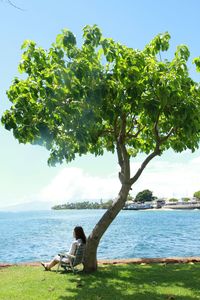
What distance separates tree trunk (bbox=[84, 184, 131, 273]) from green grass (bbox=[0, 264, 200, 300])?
1.35ft

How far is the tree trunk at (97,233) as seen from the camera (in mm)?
15055

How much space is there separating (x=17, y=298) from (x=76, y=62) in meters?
6.62

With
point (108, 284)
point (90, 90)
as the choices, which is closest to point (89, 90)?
point (90, 90)

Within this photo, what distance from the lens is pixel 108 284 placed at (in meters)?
12.7

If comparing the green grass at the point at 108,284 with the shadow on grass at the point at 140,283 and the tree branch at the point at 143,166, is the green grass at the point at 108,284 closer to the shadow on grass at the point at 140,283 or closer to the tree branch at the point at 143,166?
the shadow on grass at the point at 140,283

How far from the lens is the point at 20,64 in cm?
1411

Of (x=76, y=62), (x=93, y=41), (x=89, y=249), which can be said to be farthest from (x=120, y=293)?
(x=93, y=41)

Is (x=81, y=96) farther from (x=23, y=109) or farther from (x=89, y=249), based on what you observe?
(x=89, y=249)

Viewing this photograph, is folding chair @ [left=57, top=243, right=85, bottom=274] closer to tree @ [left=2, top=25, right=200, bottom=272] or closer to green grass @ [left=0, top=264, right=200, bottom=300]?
green grass @ [left=0, top=264, right=200, bottom=300]

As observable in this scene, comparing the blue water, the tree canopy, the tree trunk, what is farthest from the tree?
the blue water

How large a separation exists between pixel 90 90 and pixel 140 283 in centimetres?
583

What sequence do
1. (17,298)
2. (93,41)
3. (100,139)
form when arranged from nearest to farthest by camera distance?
1. (17,298)
2. (93,41)
3. (100,139)

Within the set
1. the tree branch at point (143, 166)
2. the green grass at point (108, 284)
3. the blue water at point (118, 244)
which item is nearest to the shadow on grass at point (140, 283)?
the green grass at point (108, 284)

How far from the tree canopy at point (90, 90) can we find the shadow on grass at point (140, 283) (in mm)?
4016
